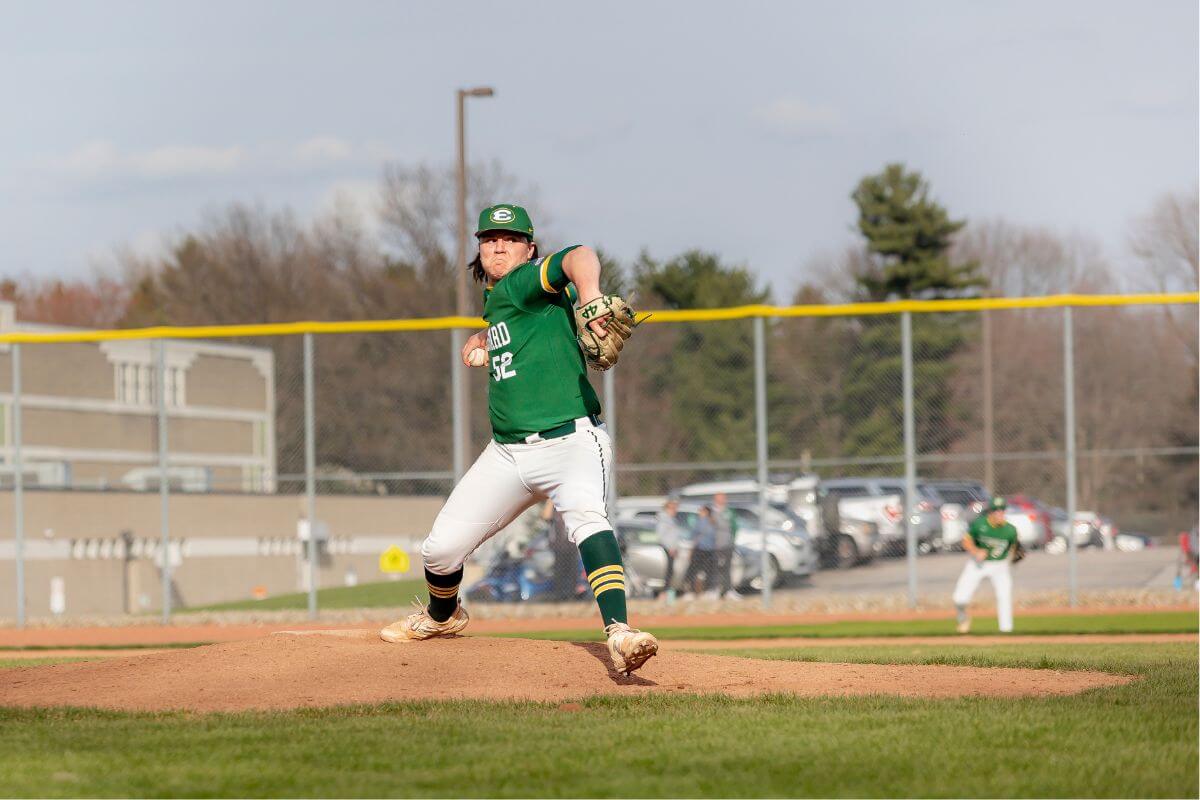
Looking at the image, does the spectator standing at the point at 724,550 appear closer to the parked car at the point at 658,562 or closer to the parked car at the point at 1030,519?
the parked car at the point at 658,562

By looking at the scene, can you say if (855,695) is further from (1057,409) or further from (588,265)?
(1057,409)

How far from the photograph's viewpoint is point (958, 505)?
62.3 feet

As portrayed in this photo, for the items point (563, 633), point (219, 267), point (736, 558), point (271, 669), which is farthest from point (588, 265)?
point (219, 267)

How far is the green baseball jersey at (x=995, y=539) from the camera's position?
15.2 meters

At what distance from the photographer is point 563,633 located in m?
15.3

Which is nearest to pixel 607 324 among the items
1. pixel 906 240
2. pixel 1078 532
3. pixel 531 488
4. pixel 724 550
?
pixel 531 488

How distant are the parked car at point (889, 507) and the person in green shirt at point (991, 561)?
8.03 ft

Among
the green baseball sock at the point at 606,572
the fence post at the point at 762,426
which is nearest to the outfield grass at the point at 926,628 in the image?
the fence post at the point at 762,426

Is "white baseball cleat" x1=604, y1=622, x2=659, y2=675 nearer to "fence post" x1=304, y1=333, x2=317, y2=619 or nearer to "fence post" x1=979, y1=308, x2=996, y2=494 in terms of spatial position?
"fence post" x1=304, y1=333, x2=317, y2=619

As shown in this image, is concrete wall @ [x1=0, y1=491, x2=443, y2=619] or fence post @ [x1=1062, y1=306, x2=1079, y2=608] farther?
concrete wall @ [x1=0, y1=491, x2=443, y2=619]

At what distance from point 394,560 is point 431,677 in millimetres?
12600

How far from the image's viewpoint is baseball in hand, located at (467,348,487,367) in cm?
663

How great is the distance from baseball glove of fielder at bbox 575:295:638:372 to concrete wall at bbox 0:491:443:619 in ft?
43.5

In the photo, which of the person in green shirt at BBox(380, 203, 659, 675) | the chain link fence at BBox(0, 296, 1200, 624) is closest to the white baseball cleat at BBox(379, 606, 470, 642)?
the person in green shirt at BBox(380, 203, 659, 675)
